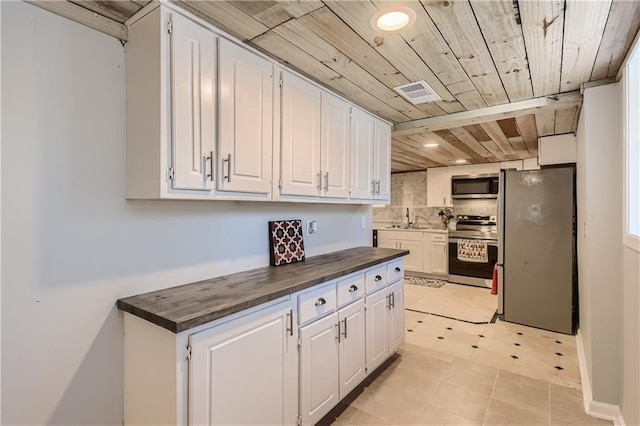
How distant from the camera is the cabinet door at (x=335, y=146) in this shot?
2291 millimetres

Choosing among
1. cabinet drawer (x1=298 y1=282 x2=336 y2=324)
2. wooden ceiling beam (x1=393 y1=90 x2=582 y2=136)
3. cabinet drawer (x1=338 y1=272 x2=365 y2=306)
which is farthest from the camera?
wooden ceiling beam (x1=393 y1=90 x2=582 y2=136)

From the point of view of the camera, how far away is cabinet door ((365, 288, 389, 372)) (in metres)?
2.32

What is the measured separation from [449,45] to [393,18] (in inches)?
18.2

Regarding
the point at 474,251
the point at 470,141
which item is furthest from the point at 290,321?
the point at 474,251

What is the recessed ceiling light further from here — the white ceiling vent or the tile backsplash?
the tile backsplash


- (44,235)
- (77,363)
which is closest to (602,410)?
(77,363)

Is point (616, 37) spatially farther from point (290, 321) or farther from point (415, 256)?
point (415, 256)

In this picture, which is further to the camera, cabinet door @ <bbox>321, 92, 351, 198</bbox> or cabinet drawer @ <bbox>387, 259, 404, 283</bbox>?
cabinet drawer @ <bbox>387, 259, 404, 283</bbox>

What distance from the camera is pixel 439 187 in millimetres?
5883

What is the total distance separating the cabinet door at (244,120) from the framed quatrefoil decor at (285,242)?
0.48 m

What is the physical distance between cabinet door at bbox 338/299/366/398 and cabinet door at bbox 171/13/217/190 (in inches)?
49.1

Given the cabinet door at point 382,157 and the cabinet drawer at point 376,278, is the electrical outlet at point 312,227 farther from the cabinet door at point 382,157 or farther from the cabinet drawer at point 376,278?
the cabinet door at point 382,157

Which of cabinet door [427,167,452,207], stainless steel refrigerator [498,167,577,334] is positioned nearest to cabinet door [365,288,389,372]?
stainless steel refrigerator [498,167,577,334]

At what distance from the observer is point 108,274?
4.74 feet
